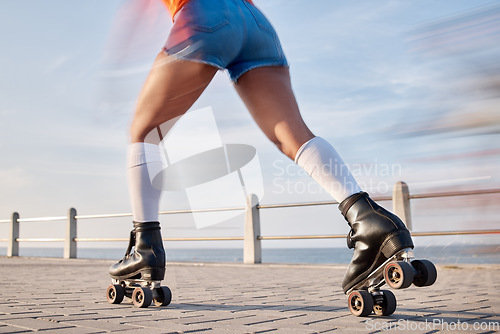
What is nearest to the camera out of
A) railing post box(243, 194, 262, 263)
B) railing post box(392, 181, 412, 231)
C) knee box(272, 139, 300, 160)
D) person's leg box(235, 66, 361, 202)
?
railing post box(392, 181, 412, 231)

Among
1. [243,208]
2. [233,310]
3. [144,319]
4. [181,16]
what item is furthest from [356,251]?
[243,208]

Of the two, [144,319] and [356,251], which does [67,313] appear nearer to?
[144,319]

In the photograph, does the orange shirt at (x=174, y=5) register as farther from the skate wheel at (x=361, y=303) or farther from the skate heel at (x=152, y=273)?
the skate wheel at (x=361, y=303)

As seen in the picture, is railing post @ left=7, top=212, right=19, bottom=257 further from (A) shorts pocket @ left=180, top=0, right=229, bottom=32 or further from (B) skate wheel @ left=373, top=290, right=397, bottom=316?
(B) skate wheel @ left=373, top=290, right=397, bottom=316

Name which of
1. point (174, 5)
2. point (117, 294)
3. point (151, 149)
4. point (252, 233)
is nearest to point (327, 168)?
point (151, 149)

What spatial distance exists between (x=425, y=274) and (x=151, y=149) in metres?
1.27

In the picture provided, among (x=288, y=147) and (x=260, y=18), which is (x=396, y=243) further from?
(x=260, y=18)

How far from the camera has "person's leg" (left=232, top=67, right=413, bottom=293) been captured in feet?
6.00

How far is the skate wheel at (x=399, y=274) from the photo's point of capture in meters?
1.64

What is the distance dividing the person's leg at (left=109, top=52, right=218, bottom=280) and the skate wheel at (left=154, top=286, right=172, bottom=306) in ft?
0.30

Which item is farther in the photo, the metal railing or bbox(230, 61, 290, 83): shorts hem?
bbox(230, 61, 290, 83): shorts hem

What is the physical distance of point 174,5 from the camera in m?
2.13

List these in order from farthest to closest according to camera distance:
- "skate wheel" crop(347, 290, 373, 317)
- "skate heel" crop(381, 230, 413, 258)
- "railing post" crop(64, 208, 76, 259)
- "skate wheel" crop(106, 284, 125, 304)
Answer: "railing post" crop(64, 208, 76, 259)
"skate wheel" crop(106, 284, 125, 304)
"skate wheel" crop(347, 290, 373, 317)
"skate heel" crop(381, 230, 413, 258)

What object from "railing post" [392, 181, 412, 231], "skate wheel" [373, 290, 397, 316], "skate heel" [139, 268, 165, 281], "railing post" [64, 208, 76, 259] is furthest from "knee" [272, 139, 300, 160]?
"railing post" [64, 208, 76, 259]
